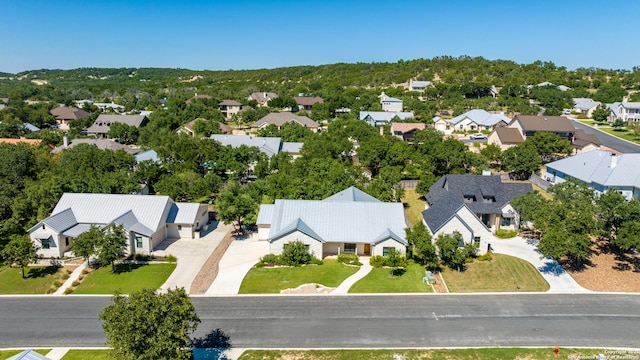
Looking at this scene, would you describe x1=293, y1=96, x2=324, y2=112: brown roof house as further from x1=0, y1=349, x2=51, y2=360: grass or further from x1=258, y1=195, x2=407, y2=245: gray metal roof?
x1=0, y1=349, x2=51, y2=360: grass

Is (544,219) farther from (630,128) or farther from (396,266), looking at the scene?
(630,128)

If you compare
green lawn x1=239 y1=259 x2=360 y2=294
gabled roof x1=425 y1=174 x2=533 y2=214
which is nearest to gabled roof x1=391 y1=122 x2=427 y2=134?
gabled roof x1=425 y1=174 x2=533 y2=214

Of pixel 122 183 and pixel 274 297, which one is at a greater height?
pixel 122 183

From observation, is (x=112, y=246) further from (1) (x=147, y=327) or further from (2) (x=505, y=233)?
(2) (x=505, y=233)

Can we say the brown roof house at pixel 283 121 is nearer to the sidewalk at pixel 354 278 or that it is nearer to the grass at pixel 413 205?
the grass at pixel 413 205

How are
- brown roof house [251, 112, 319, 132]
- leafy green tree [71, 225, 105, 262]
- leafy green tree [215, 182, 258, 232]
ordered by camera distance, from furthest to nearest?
brown roof house [251, 112, 319, 132] < leafy green tree [215, 182, 258, 232] < leafy green tree [71, 225, 105, 262]

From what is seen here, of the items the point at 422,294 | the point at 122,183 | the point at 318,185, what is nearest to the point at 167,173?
the point at 122,183
